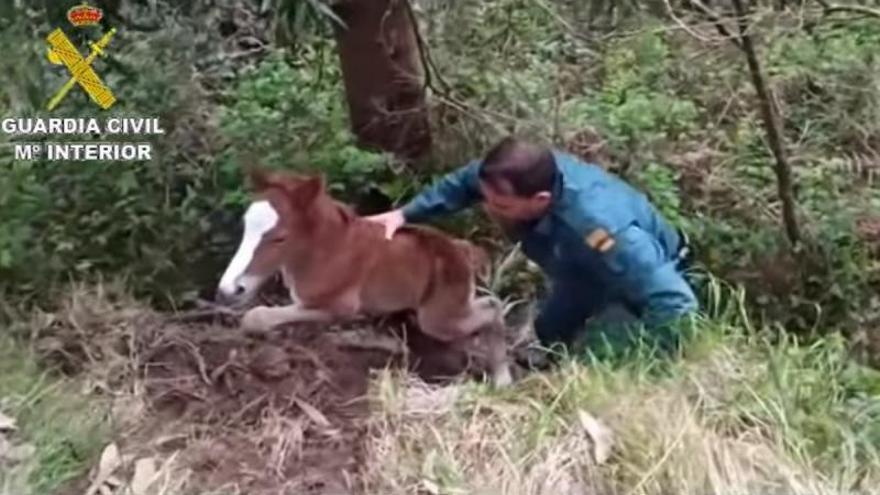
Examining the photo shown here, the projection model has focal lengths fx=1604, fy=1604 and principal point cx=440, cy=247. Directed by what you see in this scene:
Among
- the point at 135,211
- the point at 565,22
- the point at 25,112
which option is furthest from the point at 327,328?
the point at 565,22

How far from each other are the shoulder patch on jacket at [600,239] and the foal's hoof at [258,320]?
55cm

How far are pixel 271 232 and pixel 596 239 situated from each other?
0.54 metres

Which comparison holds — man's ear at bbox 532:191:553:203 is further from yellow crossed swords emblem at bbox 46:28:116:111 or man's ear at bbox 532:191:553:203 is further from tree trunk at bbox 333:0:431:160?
yellow crossed swords emblem at bbox 46:28:116:111

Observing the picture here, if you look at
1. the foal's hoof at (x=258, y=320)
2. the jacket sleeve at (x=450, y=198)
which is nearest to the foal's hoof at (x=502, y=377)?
the jacket sleeve at (x=450, y=198)

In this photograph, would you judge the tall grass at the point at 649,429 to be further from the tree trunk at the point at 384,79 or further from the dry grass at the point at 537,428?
the tree trunk at the point at 384,79

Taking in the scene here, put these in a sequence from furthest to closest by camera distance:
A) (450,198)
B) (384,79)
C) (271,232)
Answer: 1. (384,79)
2. (450,198)
3. (271,232)

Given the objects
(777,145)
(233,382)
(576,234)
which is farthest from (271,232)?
(777,145)

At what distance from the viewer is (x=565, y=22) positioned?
330 centimetres

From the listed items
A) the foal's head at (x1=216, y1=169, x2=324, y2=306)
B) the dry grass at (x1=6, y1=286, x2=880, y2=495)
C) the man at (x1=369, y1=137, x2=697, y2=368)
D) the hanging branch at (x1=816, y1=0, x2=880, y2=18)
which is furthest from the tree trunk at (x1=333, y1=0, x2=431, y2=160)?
the hanging branch at (x1=816, y1=0, x2=880, y2=18)

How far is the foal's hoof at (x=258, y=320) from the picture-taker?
2.67 meters

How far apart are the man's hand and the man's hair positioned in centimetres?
16

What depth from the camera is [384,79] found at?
124 inches

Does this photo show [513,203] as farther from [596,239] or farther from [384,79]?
[384,79]

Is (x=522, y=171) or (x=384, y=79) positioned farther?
(x=384, y=79)
